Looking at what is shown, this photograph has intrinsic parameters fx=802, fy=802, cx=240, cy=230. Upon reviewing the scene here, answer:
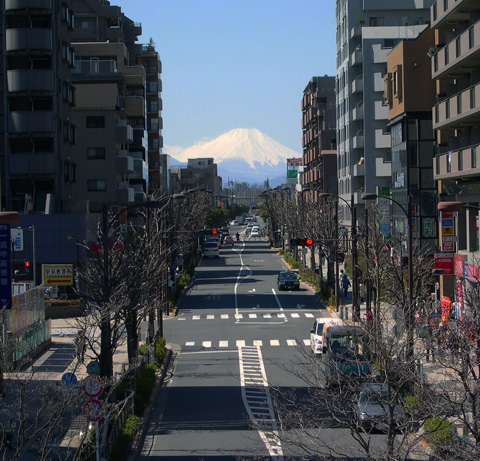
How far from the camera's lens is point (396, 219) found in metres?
50.4

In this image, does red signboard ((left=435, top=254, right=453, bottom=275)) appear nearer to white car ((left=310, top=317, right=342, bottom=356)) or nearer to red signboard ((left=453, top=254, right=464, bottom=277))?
red signboard ((left=453, top=254, right=464, bottom=277))

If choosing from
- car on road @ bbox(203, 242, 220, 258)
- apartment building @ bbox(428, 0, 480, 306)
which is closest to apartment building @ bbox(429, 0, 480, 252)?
apartment building @ bbox(428, 0, 480, 306)

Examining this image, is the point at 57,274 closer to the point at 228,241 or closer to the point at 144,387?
the point at 144,387

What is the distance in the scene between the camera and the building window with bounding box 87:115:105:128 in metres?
67.9

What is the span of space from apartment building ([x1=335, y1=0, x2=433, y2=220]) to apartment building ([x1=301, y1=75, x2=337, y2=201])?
1929cm

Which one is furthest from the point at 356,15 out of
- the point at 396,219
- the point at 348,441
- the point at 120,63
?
the point at 348,441

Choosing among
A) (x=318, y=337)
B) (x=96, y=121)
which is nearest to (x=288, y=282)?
(x=96, y=121)

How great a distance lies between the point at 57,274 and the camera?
49000 mm

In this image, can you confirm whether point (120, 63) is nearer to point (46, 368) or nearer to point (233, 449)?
point (46, 368)

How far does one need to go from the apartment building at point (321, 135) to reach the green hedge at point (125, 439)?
3228 inches

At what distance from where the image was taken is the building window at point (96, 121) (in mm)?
67875

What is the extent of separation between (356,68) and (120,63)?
23.9 m

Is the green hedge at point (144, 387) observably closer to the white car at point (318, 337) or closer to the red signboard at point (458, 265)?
the white car at point (318, 337)

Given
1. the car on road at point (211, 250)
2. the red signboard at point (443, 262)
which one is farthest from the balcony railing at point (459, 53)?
the car on road at point (211, 250)
